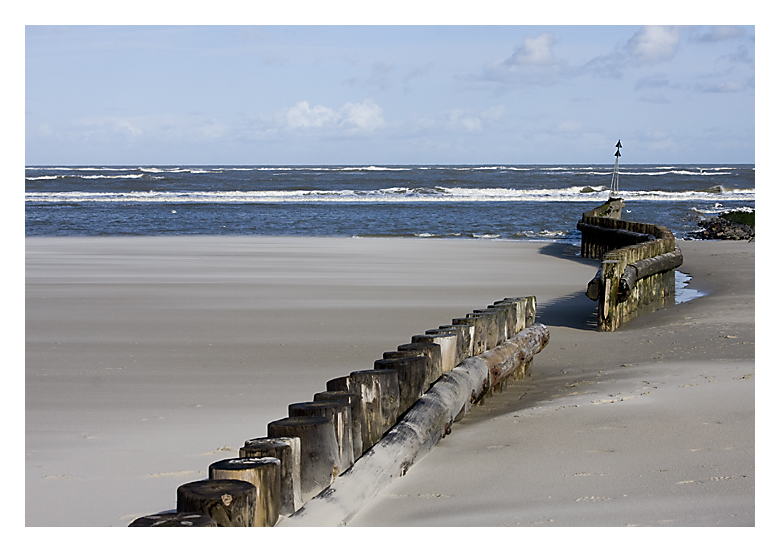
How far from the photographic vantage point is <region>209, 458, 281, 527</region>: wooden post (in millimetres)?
2217

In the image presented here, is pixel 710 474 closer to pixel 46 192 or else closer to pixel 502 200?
pixel 502 200

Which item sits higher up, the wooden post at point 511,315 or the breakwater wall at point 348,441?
the wooden post at point 511,315

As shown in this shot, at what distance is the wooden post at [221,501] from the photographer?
6.78ft

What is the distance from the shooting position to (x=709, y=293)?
376 inches

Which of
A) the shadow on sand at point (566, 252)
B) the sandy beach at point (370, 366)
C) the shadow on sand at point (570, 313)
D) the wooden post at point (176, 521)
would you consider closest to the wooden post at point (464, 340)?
the sandy beach at point (370, 366)

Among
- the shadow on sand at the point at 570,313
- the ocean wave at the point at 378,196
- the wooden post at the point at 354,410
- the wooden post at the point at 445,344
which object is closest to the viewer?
the wooden post at the point at 354,410

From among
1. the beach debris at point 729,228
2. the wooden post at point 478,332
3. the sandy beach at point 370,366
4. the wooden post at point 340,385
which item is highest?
the beach debris at point 729,228

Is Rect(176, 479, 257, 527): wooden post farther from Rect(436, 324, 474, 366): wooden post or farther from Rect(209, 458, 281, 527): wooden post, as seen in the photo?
Rect(436, 324, 474, 366): wooden post

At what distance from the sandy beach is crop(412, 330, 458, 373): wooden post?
36 cm

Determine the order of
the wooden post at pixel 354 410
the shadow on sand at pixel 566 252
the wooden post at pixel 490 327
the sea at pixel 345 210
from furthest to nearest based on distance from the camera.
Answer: the sea at pixel 345 210 < the shadow on sand at pixel 566 252 < the wooden post at pixel 490 327 < the wooden post at pixel 354 410

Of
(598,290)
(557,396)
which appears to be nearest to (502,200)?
(598,290)

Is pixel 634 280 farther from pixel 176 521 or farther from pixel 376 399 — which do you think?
pixel 176 521

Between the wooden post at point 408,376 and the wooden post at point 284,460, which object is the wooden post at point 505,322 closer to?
the wooden post at point 408,376

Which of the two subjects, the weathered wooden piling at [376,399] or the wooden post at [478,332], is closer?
the weathered wooden piling at [376,399]
